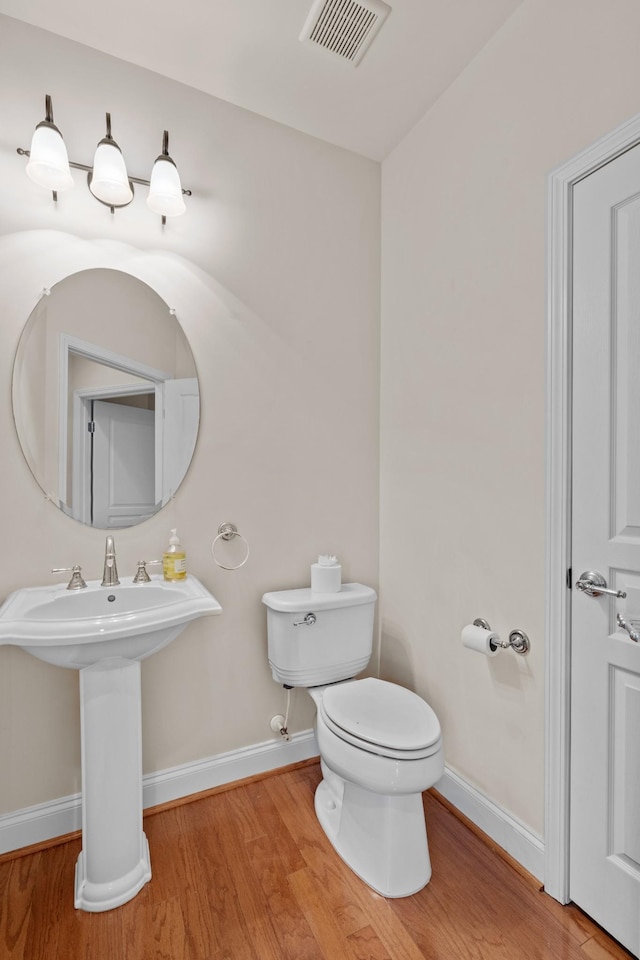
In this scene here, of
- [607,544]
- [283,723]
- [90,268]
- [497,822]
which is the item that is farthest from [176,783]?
[90,268]

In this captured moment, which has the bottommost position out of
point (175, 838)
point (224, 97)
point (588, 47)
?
point (175, 838)

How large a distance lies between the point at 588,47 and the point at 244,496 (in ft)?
5.54

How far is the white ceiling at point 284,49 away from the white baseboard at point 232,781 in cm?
250

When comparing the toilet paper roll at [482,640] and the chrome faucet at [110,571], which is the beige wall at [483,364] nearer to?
the toilet paper roll at [482,640]

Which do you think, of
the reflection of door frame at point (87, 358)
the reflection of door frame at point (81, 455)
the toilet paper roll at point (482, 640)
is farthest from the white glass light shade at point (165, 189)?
the toilet paper roll at point (482, 640)

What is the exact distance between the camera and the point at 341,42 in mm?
1597

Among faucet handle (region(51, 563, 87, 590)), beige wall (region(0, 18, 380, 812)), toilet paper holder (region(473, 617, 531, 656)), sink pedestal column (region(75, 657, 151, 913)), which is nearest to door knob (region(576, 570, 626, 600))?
toilet paper holder (region(473, 617, 531, 656))

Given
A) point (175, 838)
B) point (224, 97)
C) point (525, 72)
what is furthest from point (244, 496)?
point (525, 72)

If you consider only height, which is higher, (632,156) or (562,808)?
(632,156)

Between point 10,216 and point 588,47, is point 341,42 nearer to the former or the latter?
point 588,47

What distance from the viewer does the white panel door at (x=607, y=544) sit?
119 cm

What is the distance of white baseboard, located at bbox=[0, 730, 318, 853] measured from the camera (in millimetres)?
1522

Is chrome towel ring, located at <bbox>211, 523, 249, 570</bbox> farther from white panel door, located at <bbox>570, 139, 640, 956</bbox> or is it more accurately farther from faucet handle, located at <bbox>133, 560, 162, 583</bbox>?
white panel door, located at <bbox>570, 139, 640, 956</bbox>

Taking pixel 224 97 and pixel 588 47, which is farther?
pixel 224 97
